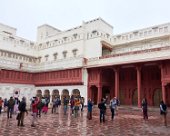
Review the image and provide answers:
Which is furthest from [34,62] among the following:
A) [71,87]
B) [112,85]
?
[112,85]

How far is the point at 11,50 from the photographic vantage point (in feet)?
116

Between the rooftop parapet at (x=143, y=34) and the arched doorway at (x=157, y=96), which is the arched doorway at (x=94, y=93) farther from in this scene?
the arched doorway at (x=157, y=96)

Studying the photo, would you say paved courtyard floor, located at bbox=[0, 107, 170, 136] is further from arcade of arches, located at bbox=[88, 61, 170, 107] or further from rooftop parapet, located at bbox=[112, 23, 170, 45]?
rooftop parapet, located at bbox=[112, 23, 170, 45]

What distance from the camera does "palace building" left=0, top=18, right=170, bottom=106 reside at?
78.6 feet

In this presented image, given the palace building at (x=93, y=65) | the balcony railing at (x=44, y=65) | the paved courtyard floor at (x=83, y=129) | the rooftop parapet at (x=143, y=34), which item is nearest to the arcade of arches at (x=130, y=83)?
the palace building at (x=93, y=65)

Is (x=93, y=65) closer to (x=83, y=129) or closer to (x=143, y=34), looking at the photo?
(x=143, y=34)

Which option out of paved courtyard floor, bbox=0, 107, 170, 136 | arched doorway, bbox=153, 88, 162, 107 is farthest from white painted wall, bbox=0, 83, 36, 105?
arched doorway, bbox=153, 88, 162, 107

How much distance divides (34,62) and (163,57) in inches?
1086

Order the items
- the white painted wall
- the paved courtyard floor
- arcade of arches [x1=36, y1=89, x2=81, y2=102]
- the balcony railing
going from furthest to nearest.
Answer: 1. the white painted wall
2. arcade of arches [x1=36, y1=89, x2=81, y2=102]
3. the balcony railing
4. the paved courtyard floor

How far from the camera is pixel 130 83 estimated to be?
27219 mm

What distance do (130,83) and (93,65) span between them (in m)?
6.15

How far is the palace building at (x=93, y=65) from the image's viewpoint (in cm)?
2395

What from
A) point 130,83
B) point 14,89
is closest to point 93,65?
point 130,83

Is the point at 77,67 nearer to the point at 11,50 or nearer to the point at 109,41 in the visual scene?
the point at 109,41
